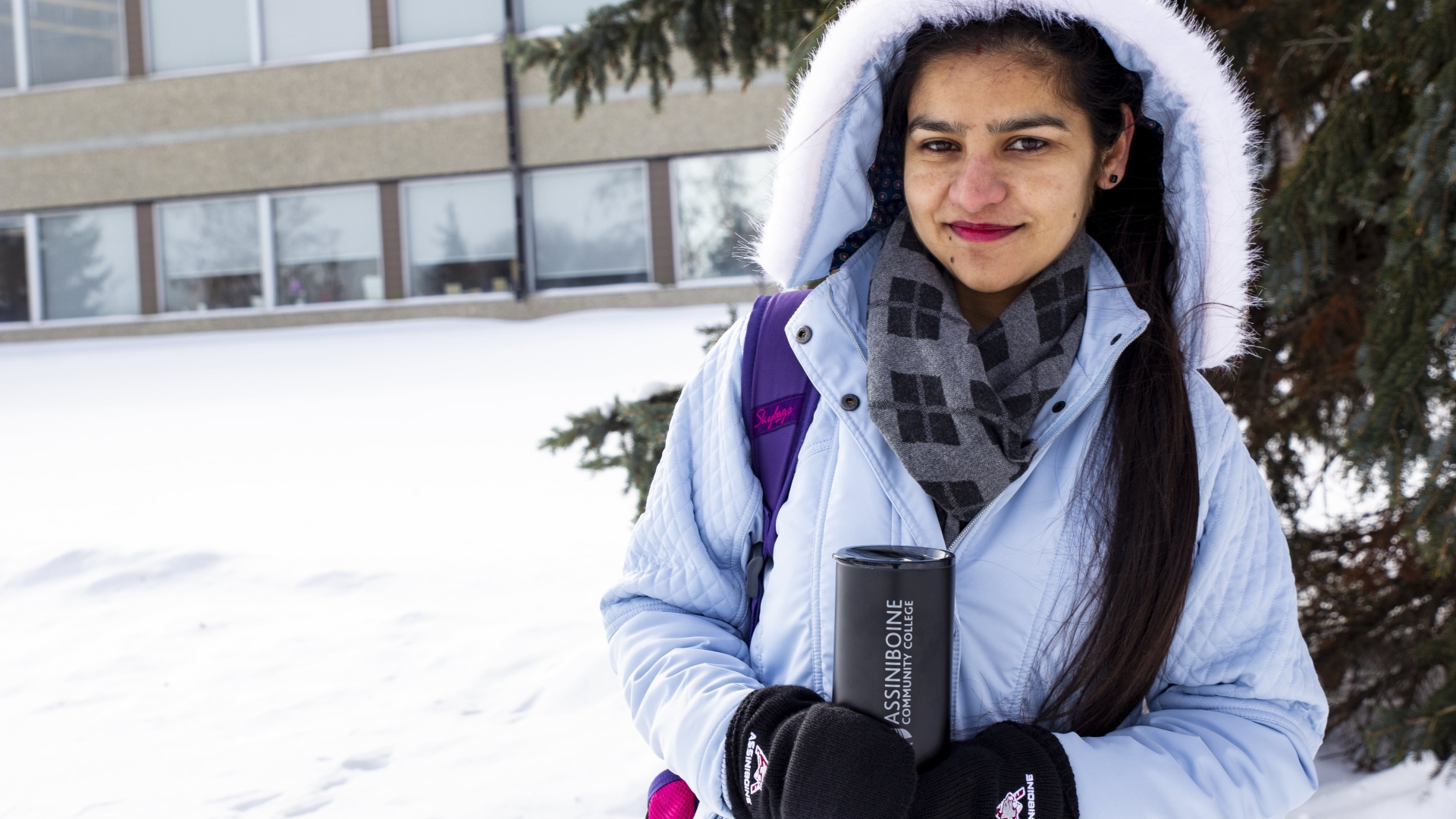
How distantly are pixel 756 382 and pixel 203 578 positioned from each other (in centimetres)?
493

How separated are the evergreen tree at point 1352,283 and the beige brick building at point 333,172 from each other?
10.6 meters

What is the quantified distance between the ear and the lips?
8.9 inches

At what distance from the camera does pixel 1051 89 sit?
155 centimetres

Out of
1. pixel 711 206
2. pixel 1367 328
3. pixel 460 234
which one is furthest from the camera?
pixel 460 234

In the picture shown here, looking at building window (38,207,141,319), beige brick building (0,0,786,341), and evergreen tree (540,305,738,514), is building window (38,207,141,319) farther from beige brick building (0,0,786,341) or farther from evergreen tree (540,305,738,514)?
evergreen tree (540,305,738,514)

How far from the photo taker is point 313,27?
15773 millimetres

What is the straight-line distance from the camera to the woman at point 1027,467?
1.44 metres

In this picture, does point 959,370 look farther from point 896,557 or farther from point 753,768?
point 753,768

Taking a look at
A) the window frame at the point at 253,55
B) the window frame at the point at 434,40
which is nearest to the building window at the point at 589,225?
the window frame at the point at 434,40

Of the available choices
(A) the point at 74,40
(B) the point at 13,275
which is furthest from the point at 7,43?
(B) the point at 13,275

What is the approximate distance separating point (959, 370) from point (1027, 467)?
6.4 inches

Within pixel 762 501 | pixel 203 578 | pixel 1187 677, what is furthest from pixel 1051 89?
pixel 203 578

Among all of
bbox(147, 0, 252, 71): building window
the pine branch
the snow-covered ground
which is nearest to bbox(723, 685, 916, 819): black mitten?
the snow-covered ground

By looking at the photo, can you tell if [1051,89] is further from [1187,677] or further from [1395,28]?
[1395,28]
